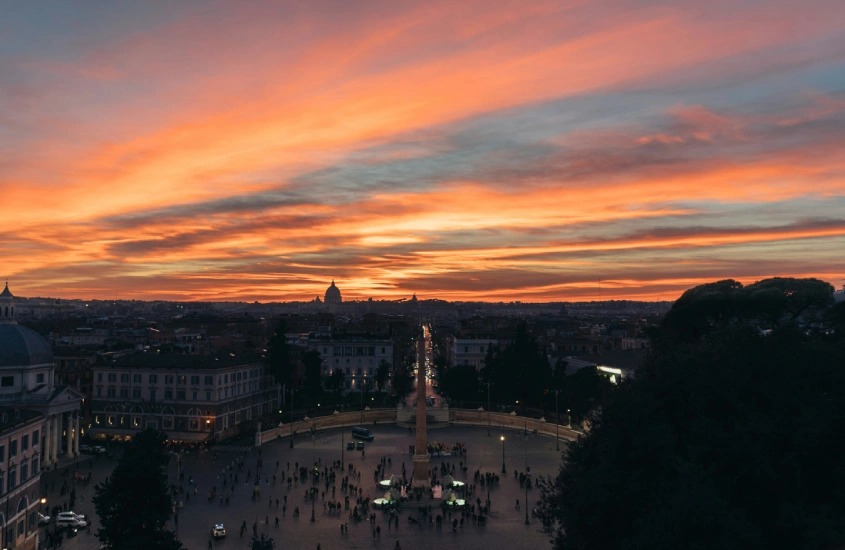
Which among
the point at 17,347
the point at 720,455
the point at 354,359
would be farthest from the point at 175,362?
the point at 720,455

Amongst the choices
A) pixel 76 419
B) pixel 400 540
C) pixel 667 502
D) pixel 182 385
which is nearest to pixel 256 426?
pixel 182 385

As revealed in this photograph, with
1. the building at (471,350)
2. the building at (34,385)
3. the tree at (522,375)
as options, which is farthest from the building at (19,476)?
the building at (471,350)

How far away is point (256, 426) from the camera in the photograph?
217ft

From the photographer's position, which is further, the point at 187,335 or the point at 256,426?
the point at 187,335

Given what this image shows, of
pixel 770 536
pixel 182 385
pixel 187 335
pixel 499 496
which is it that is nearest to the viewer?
pixel 770 536

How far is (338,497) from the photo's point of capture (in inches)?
1736

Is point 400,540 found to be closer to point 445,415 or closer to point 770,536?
point 770,536

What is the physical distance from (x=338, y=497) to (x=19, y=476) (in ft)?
60.2

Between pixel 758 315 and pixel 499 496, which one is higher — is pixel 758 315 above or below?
above

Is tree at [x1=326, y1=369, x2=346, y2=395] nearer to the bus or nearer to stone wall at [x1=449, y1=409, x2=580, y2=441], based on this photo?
stone wall at [x1=449, y1=409, x2=580, y2=441]

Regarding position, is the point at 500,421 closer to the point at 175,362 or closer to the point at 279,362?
the point at 279,362

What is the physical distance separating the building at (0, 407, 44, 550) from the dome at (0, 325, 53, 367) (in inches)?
722

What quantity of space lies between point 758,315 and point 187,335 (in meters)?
106

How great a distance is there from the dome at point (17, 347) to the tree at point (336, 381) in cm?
3656
